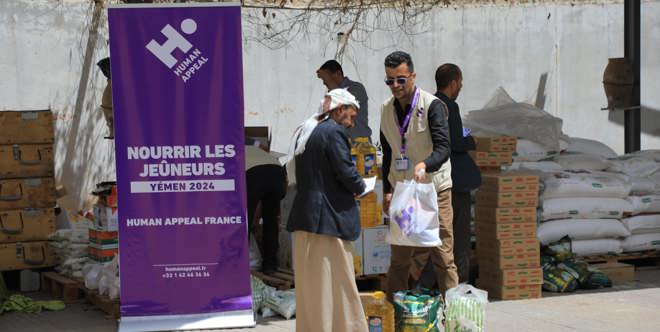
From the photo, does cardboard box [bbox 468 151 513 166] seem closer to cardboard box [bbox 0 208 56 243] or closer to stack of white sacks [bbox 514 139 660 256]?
stack of white sacks [bbox 514 139 660 256]

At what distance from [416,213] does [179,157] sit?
1987 millimetres

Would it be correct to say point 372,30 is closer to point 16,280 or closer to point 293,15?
point 293,15

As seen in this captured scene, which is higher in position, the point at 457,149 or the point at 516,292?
the point at 457,149

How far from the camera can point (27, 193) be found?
945 cm

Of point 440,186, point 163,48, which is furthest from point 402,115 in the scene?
point 163,48

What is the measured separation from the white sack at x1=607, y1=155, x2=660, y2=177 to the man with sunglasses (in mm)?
3448

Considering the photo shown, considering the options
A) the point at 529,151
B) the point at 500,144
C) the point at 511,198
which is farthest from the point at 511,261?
the point at 529,151

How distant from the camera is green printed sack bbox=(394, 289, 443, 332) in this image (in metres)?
6.41

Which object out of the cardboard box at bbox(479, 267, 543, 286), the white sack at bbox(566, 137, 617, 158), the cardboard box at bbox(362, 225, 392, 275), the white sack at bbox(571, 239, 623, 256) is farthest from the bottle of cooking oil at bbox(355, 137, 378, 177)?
the white sack at bbox(566, 137, 617, 158)

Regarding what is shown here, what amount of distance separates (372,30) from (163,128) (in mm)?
5819

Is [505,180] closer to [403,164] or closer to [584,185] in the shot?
[584,185]

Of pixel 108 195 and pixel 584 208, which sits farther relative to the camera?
pixel 584 208

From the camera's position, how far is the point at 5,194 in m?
9.38

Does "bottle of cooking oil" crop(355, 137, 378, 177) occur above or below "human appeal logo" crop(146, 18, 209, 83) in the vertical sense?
below
